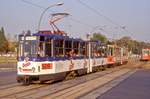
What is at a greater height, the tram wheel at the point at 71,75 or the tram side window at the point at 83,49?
the tram side window at the point at 83,49

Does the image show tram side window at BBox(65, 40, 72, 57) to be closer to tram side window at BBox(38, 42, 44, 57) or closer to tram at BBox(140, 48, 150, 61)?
tram side window at BBox(38, 42, 44, 57)

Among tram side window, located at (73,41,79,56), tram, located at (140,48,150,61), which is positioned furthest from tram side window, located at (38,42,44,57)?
tram, located at (140,48,150,61)

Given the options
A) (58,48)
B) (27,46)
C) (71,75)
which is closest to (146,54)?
(71,75)

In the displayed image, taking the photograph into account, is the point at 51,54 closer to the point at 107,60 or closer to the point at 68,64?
the point at 68,64

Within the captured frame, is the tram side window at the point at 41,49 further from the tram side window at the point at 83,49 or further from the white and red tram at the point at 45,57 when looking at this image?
the tram side window at the point at 83,49

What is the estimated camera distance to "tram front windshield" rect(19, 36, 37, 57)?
2317 centimetres

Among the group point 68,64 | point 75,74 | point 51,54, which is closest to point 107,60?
point 75,74

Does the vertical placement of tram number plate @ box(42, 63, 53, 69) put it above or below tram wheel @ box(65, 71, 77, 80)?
above

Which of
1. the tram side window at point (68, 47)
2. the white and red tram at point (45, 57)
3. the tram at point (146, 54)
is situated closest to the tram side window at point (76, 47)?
the white and red tram at point (45, 57)

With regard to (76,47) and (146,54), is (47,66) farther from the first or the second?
(146,54)

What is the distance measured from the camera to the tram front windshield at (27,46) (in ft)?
76.0

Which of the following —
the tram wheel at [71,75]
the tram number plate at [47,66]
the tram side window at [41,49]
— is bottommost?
the tram wheel at [71,75]

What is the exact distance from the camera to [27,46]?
2353 centimetres

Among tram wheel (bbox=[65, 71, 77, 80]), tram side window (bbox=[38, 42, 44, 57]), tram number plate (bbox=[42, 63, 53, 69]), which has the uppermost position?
tram side window (bbox=[38, 42, 44, 57])
